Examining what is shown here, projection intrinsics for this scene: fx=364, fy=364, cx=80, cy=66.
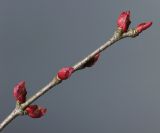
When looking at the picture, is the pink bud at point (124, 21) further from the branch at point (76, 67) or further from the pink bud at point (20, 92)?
the pink bud at point (20, 92)

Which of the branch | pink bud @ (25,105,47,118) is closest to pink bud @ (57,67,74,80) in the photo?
the branch

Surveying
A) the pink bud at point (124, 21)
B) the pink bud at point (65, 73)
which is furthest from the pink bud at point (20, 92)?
the pink bud at point (124, 21)

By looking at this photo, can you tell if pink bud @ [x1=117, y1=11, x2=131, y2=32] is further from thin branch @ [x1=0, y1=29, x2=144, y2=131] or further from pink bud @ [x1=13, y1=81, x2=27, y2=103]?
pink bud @ [x1=13, y1=81, x2=27, y2=103]

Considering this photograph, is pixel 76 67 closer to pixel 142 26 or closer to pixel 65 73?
pixel 65 73

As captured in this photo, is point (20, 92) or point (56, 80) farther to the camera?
point (20, 92)

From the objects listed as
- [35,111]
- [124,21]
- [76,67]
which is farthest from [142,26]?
[35,111]
